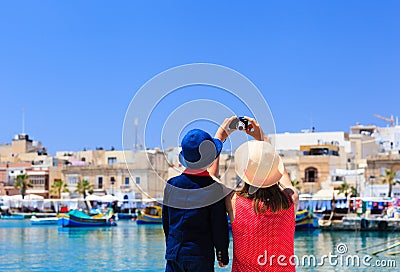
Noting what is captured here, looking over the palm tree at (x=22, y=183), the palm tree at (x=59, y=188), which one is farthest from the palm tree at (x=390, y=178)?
the palm tree at (x=22, y=183)

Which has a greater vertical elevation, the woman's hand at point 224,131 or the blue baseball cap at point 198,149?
the woman's hand at point 224,131

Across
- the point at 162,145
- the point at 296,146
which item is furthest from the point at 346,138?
the point at 162,145

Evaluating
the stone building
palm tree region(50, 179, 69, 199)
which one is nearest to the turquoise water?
the stone building

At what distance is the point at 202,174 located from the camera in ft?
9.84

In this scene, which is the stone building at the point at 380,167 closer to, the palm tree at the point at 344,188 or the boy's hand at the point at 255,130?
the palm tree at the point at 344,188

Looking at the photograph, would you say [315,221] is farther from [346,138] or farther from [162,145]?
[162,145]

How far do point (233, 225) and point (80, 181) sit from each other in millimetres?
61785

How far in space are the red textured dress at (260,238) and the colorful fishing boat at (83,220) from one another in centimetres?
4101

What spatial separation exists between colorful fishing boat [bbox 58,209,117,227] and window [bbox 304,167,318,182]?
1683 cm

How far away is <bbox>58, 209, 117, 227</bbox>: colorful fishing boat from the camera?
43.2 meters

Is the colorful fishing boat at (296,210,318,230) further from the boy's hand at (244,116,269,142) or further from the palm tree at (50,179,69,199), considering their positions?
the boy's hand at (244,116,269,142)

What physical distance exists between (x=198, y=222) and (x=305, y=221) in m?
36.3

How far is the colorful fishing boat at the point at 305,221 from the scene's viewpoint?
38.3 m

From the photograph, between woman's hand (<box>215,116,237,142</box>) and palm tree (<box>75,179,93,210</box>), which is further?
palm tree (<box>75,179,93,210</box>)
